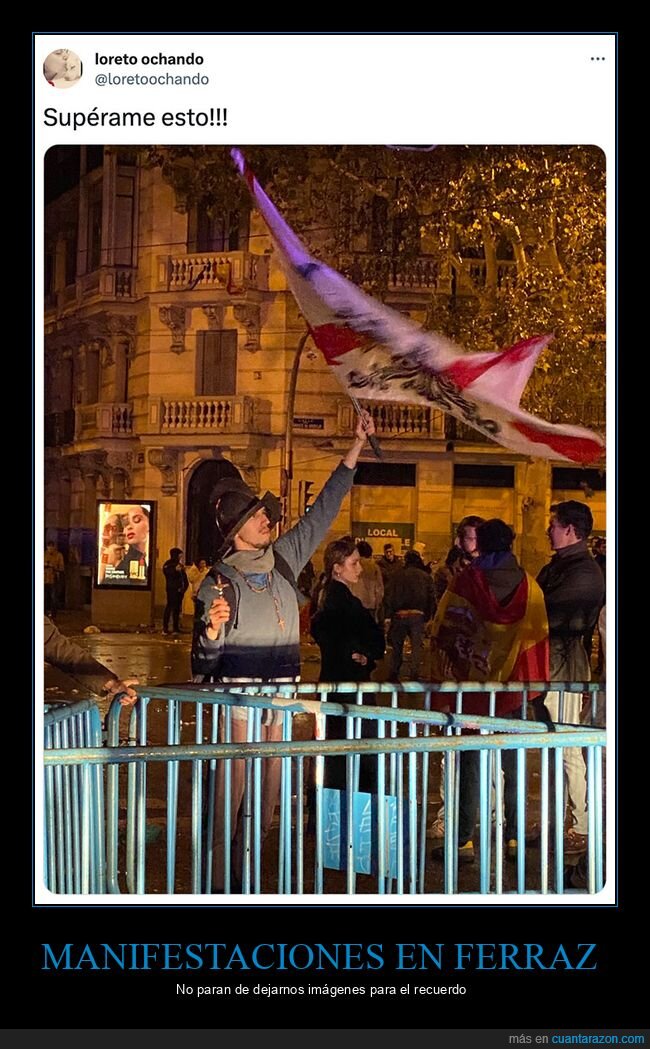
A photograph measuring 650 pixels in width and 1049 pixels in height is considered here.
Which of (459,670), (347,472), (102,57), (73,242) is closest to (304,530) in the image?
(347,472)

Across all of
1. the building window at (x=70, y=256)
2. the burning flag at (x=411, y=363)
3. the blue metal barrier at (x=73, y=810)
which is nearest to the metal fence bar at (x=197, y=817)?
the blue metal barrier at (x=73, y=810)

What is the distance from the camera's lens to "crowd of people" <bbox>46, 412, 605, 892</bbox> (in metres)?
Answer: 8.50

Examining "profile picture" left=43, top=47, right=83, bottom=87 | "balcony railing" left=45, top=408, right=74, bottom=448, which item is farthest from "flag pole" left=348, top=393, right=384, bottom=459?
"profile picture" left=43, top=47, right=83, bottom=87

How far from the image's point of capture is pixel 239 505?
8.67 m

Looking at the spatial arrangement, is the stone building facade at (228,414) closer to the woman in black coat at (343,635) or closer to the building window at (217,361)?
the building window at (217,361)

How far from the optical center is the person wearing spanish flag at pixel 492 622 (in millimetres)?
8766

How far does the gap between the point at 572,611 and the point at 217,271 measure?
238 centimetres

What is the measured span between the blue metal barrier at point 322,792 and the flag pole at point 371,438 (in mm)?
1142

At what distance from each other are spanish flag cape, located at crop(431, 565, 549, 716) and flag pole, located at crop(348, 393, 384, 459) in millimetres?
733

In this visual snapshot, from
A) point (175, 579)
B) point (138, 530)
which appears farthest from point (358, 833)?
point (138, 530)

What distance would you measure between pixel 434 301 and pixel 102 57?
1993 millimetres

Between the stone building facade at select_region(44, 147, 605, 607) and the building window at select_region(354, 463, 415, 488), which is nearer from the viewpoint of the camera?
the stone building facade at select_region(44, 147, 605, 607)

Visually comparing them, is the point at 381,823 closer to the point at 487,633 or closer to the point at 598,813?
the point at 598,813

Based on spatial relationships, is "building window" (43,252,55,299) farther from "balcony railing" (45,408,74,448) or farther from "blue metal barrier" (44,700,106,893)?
"blue metal barrier" (44,700,106,893)
